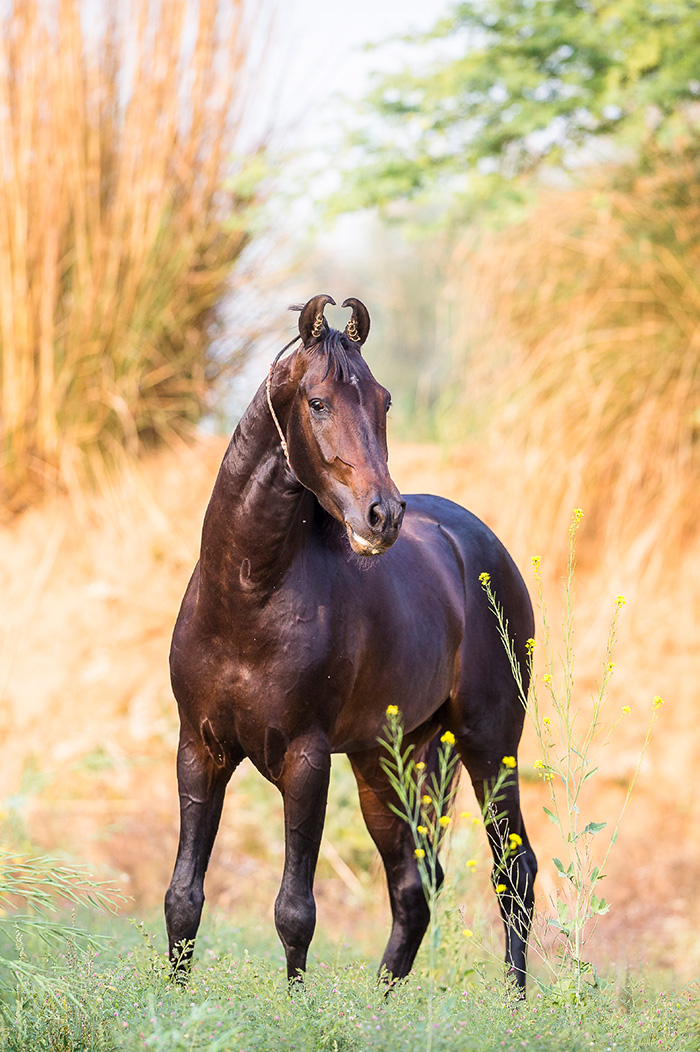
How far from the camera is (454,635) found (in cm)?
344

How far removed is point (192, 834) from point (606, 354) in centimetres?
455

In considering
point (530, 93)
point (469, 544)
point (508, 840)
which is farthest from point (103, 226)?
point (508, 840)

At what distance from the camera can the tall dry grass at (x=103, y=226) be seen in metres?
6.88

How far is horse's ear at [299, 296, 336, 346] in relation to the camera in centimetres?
264

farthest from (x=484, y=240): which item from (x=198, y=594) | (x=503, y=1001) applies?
(x=503, y=1001)

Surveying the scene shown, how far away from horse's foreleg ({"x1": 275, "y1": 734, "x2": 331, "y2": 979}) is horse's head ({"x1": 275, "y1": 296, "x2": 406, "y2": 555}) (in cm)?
61

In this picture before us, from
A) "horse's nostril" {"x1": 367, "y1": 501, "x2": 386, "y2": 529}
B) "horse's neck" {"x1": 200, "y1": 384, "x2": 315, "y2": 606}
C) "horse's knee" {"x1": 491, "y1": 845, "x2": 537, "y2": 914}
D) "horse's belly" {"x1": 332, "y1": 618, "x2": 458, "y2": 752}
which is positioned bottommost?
"horse's knee" {"x1": 491, "y1": 845, "x2": 537, "y2": 914}

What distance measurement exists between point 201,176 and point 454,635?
4733 millimetres

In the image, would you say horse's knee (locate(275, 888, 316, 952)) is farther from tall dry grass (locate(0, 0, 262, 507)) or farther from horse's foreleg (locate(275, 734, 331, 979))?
tall dry grass (locate(0, 0, 262, 507))

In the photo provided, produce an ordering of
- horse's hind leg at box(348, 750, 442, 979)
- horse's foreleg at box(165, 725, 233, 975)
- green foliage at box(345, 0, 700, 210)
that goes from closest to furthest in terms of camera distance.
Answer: horse's foreleg at box(165, 725, 233, 975)
horse's hind leg at box(348, 750, 442, 979)
green foliage at box(345, 0, 700, 210)

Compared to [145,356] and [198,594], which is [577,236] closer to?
[145,356]

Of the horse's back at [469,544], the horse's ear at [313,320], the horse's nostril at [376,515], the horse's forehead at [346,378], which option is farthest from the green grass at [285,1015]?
the horse's ear at [313,320]

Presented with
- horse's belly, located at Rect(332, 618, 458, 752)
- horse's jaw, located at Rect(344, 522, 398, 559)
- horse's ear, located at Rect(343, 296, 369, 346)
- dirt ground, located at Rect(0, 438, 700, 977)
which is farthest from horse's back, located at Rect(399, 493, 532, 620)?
dirt ground, located at Rect(0, 438, 700, 977)

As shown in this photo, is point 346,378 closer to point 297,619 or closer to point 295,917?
point 297,619
